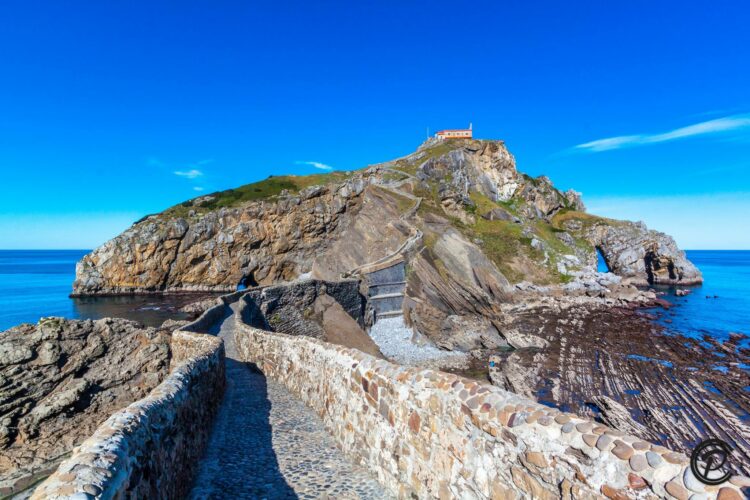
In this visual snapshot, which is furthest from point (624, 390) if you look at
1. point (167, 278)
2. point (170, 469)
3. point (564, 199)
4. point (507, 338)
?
point (564, 199)

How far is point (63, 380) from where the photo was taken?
16.0 metres

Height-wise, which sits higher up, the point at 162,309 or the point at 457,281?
the point at 457,281

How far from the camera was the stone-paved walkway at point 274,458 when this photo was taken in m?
6.81

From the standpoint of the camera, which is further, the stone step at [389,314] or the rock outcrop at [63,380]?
the stone step at [389,314]

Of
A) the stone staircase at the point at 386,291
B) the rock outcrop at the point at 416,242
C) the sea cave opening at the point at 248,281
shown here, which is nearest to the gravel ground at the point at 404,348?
the stone staircase at the point at 386,291

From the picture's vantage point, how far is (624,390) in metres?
25.4

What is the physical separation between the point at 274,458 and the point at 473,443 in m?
4.83

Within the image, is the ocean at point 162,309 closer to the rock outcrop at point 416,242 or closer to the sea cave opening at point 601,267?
the rock outcrop at point 416,242

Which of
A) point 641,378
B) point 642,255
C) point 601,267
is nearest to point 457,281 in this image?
point 641,378

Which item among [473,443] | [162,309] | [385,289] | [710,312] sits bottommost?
[710,312]

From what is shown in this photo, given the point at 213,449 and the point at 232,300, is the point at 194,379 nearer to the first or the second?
the point at 213,449

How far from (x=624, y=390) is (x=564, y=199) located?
101228mm

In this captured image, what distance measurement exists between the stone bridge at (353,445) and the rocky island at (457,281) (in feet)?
0.84

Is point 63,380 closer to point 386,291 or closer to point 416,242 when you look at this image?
point 386,291
